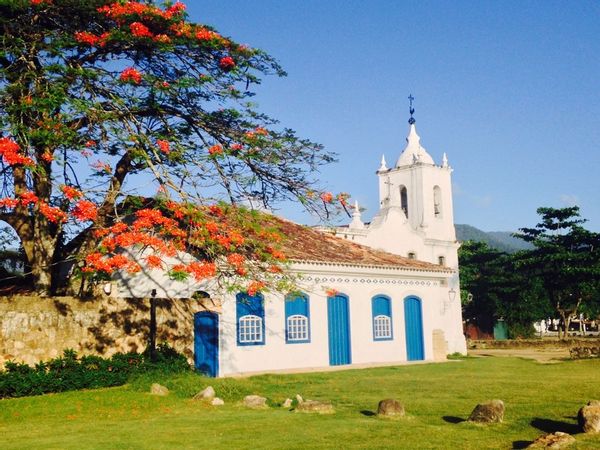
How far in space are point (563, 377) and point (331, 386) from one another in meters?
6.41

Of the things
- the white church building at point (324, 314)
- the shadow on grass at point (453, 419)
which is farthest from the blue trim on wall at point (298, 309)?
the shadow on grass at point (453, 419)

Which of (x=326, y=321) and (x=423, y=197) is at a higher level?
(x=423, y=197)

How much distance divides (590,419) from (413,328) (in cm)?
1694

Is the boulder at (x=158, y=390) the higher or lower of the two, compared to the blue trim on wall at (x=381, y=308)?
lower

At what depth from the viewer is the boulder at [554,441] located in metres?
8.44

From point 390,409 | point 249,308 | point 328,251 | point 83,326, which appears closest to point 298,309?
point 249,308

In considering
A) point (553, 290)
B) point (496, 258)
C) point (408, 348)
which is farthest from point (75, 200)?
point (496, 258)

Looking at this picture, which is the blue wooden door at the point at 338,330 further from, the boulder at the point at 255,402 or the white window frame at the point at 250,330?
the boulder at the point at 255,402

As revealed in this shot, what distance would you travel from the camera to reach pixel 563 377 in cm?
1805

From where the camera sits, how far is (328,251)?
24797mm

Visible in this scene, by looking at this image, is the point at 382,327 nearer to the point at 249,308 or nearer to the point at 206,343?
the point at 249,308

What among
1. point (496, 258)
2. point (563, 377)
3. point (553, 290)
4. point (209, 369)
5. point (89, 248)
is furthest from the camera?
point (496, 258)

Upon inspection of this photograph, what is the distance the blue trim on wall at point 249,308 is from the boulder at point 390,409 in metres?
9.57

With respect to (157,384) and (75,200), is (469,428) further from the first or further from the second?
(75,200)
